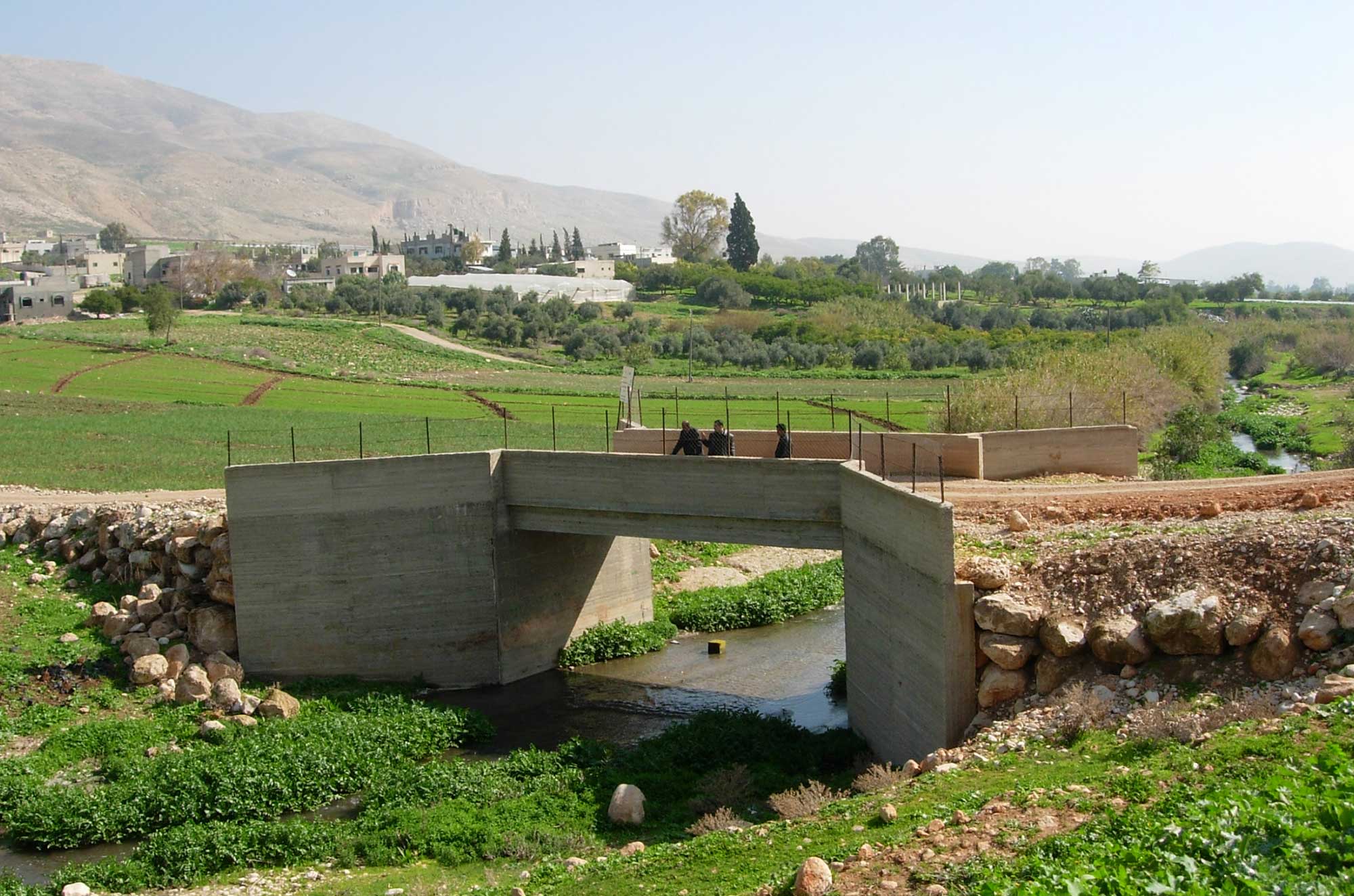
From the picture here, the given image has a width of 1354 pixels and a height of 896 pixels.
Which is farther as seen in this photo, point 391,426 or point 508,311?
point 508,311

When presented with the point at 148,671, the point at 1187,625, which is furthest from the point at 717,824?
the point at 148,671

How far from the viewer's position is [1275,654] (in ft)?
59.9

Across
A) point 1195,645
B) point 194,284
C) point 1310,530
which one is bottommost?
point 1195,645

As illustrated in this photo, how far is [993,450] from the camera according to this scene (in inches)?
1281

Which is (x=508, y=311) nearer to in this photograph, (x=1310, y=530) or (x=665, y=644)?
(x=665, y=644)

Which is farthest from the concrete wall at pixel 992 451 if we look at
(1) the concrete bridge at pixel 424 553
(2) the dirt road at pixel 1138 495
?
(1) the concrete bridge at pixel 424 553

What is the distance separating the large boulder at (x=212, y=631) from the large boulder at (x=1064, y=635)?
21346 millimetres

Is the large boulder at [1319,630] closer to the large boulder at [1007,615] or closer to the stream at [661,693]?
the large boulder at [1007,615]

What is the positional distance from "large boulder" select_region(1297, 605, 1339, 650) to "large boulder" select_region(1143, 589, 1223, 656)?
46.4 inches

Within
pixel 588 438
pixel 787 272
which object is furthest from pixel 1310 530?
pixel 787 272

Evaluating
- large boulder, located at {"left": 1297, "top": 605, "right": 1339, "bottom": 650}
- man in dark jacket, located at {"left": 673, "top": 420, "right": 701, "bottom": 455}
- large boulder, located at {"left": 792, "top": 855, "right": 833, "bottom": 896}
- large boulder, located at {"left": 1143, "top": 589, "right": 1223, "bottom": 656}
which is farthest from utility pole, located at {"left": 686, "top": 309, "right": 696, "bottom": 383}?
large boulder, located at {"left": 792, "top": 855, "right": 833, "bottom": 896}

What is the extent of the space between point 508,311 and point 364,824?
305ft

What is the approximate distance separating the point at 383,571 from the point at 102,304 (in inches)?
3669

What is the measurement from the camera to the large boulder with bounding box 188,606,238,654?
3266 centimetres
